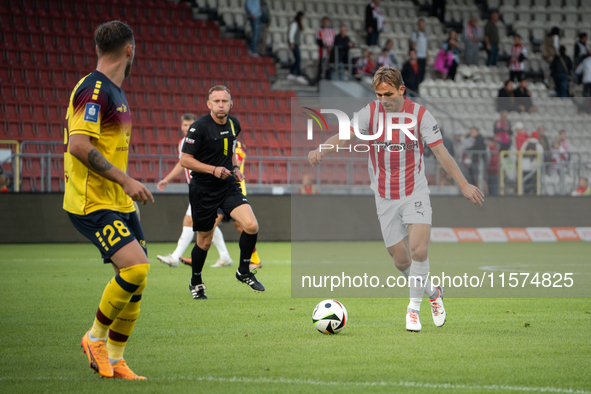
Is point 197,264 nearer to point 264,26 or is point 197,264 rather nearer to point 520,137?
point 520,137

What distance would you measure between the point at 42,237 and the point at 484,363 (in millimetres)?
13592

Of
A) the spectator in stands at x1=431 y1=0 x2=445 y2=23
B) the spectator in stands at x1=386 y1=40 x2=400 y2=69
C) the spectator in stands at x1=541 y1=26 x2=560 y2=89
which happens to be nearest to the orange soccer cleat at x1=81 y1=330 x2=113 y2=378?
the spectator in stands at x1=386 y1=40 x2=400 y2=69

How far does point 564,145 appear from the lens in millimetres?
18625

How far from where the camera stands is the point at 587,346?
209 inches

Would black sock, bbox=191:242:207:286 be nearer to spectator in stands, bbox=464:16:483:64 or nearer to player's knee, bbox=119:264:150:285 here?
player's knee, bbox=119:264:150:285

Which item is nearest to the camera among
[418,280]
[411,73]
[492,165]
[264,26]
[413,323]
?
[413,323]

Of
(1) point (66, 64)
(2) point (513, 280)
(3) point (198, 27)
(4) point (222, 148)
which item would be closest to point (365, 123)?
(4) point (222, 148)

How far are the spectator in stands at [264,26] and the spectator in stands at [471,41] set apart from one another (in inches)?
267

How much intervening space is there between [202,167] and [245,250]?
1.09m

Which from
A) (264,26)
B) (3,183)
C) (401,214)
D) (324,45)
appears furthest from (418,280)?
(264,26)

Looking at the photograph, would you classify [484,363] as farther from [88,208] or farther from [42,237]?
[42,237]

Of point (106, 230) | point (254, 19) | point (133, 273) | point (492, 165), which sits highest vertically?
point (254, 19)

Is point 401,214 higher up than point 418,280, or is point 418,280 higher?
point 401,214

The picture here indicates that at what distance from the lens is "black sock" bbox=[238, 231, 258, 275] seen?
27.3 feet
